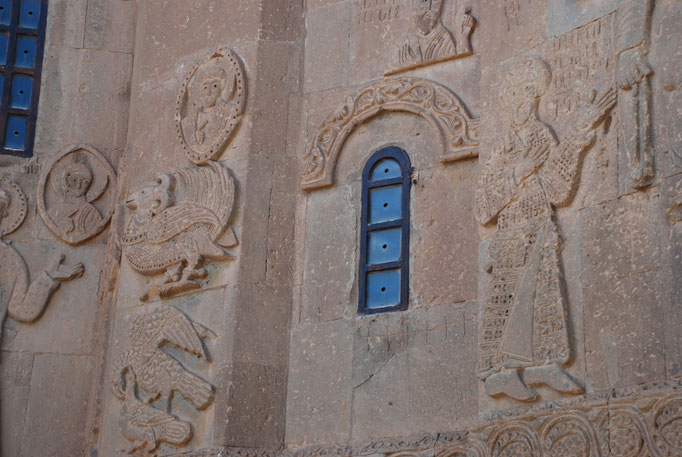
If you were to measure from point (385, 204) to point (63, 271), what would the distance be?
3115mm

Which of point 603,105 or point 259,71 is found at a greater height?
point 259,71

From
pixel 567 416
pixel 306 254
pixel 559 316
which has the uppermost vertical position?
pixel 306 254

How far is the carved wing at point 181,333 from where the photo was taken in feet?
34.7

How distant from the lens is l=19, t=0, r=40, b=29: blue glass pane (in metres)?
12.8

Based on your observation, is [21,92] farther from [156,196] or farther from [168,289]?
[168,289]

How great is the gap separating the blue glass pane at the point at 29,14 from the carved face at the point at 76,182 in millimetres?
1481

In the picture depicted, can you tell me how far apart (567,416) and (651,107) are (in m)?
1.90

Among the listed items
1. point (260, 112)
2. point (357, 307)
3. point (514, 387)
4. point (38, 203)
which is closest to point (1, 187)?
point (38, 203)

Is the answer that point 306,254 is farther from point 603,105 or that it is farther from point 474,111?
point 603,105

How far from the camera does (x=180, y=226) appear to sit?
432 inches

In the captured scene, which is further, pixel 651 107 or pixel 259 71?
pixel 259 71

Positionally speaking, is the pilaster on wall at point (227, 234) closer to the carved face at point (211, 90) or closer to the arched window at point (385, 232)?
the carved face at point (211, 90)

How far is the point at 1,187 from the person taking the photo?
1223 cm

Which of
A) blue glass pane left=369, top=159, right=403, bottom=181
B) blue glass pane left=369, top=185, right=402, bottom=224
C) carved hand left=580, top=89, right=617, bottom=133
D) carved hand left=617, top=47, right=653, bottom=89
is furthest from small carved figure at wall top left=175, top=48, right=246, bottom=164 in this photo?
carved hand left=617, top=47, right=653, bottom=89
